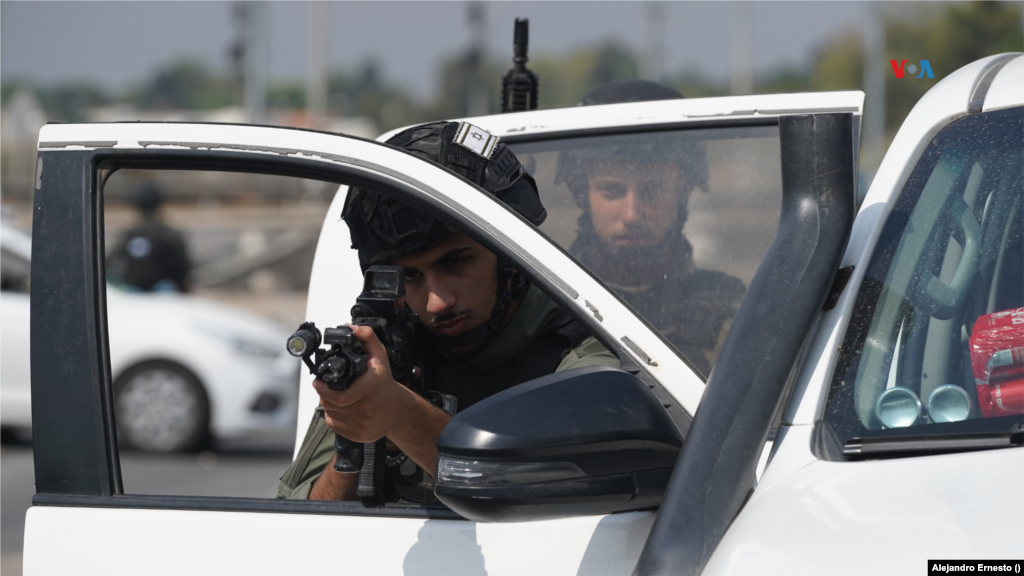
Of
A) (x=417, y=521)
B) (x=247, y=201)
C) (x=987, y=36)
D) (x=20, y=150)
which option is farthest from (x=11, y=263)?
(x=20, y=150)

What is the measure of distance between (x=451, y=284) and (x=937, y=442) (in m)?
0.97

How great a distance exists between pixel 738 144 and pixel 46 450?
157cm

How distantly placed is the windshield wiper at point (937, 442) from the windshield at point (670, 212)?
1.06 metres

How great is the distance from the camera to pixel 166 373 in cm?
790

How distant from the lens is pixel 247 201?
A: 48.9 meters

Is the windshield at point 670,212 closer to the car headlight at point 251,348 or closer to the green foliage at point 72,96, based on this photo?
the car headlight at point 251,348

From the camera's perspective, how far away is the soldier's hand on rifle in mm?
1375

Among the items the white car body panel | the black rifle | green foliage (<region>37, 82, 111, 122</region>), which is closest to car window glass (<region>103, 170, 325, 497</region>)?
the black rifle

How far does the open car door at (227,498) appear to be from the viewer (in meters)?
1.54

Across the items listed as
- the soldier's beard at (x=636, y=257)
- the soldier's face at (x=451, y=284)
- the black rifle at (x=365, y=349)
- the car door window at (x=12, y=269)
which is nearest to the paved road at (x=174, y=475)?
the car door window at (x=12, y=269)

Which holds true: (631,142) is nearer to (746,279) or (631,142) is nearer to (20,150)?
(746,279)

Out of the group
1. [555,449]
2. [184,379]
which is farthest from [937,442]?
[184,379]

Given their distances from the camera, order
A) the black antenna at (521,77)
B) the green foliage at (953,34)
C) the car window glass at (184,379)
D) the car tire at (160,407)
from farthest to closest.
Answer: the car tire at (160,407) < the car window glass at (184,379) < the green foliage at (953,34) < the black antenna at (521,77)

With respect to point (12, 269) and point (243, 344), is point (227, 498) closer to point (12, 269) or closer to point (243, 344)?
point (243, 344)
